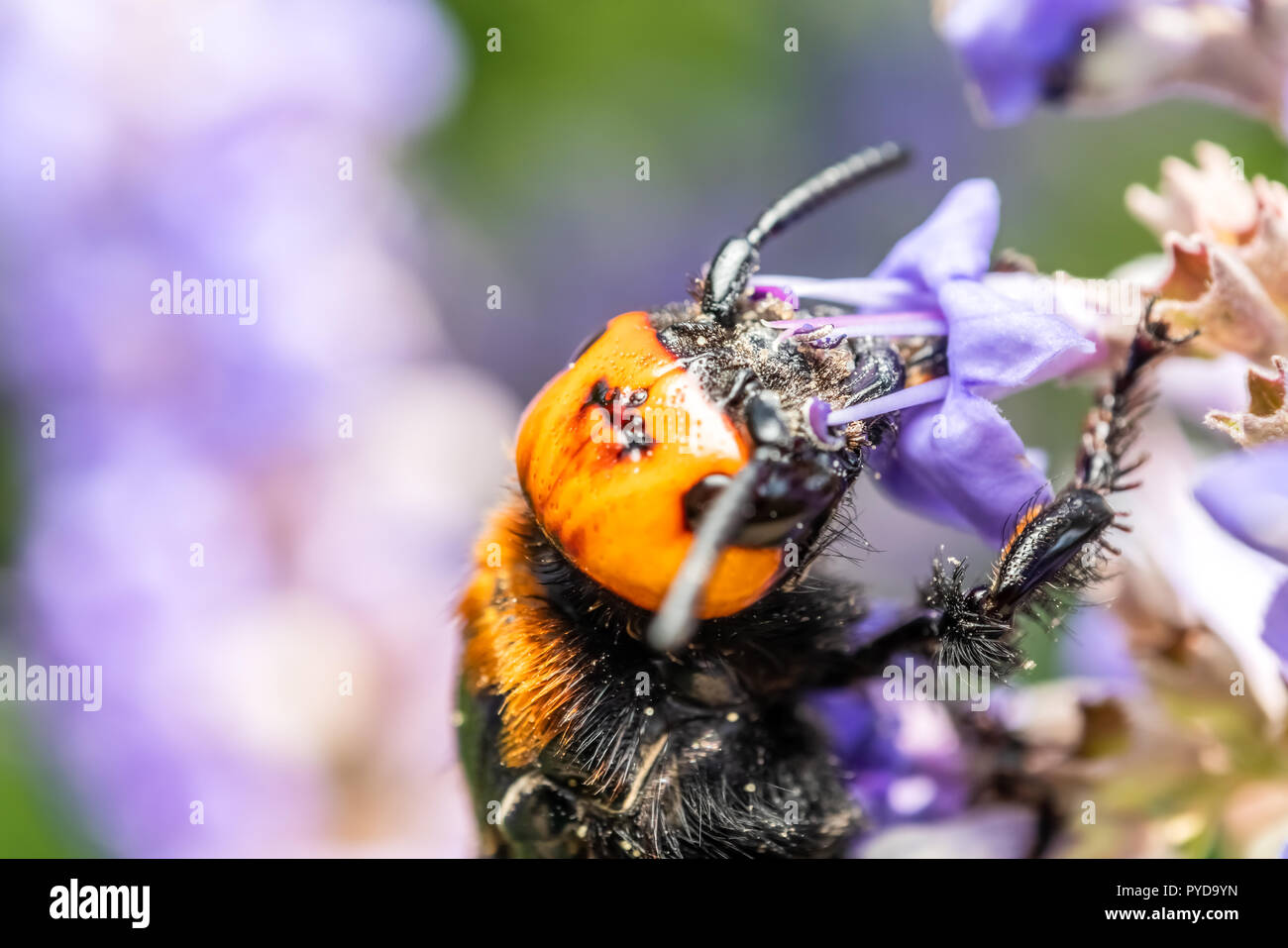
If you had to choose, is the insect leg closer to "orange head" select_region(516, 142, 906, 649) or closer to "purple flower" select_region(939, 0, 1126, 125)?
A: "orange head" select_region(516, 142, 906, 649)

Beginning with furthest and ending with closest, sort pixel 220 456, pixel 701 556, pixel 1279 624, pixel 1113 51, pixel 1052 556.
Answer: pixel 220 456 < pixel 1113 51 < pixel 1052 556 < pixel 1279 624 < pixel 701 556

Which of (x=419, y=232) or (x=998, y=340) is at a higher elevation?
(x=419, y=232)

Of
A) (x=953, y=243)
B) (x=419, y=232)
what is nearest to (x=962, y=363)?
(x=953, y=243)

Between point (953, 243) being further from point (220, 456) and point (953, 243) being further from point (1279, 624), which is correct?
point (220, 456)

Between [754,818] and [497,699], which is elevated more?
[497,699]
